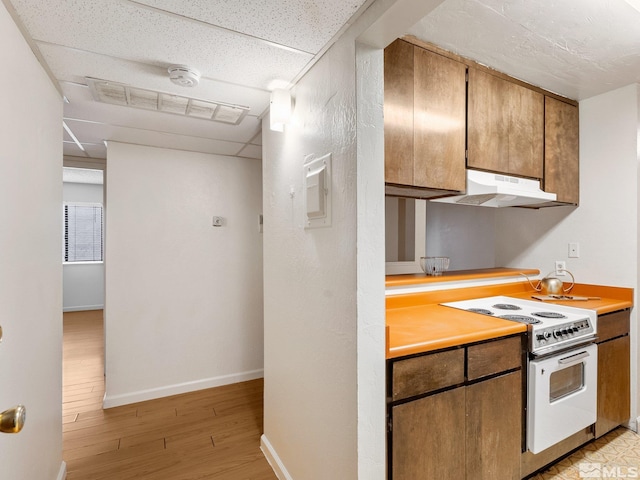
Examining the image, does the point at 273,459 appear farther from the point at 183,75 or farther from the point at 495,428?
the point at 183,75

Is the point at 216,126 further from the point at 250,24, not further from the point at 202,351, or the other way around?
the point at 202,351

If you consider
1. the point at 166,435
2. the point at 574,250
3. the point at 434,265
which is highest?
the point at 574,250

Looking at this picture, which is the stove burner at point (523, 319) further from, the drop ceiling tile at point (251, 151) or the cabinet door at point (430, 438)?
the drop ceiling tile at point (251, 151)

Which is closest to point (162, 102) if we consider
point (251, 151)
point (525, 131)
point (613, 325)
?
point (251, 151)

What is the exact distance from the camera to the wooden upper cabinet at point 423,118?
1.66m

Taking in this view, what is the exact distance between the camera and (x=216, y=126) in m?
2.53

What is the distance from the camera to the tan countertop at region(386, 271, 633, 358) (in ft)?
4.82

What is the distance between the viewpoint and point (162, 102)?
2.10 meters

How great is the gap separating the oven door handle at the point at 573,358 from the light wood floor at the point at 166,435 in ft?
5.89

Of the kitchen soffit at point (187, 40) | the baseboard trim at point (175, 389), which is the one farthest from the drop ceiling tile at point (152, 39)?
the baseboard trim at point (175, 389)

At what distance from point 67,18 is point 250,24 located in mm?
714

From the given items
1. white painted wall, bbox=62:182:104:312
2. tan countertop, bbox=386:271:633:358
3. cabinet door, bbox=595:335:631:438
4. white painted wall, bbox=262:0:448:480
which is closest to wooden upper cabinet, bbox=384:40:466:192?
white painted wall, bbox=262:0:448:480

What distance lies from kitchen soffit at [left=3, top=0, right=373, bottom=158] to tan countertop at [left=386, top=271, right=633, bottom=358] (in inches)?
50.8

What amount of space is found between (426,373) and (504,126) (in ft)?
5.34
